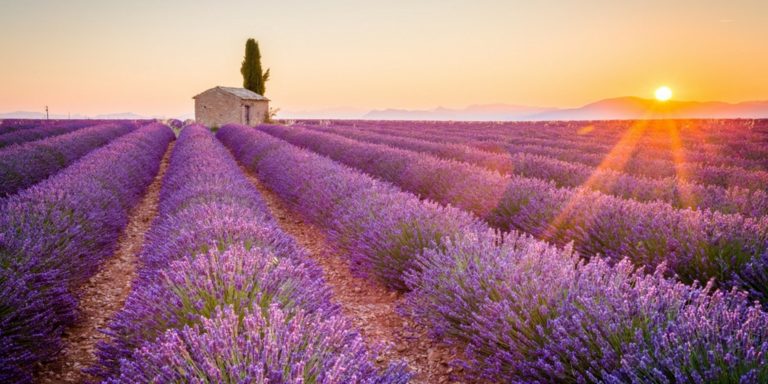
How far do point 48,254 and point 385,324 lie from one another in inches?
94.1

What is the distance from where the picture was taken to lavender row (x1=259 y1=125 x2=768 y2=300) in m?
2.81

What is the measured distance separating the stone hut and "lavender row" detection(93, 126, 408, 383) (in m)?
27.9

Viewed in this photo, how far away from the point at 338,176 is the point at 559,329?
14.2ft

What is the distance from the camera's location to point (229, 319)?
5.23 ft

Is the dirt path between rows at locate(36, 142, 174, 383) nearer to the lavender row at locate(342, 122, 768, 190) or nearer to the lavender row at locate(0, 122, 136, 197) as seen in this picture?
the lavender row at locate(0, 122, 136, 197)

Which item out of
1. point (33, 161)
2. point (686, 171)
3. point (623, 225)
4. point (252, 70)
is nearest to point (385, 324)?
point (623, 225)

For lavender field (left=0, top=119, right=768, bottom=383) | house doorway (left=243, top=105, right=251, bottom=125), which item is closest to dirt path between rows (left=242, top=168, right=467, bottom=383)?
lavender field (left=0, top=119, right=768, bottom=383)

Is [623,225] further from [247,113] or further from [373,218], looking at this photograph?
[247,113]

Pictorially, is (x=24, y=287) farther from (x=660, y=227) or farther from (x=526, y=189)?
(x=526, y=189)

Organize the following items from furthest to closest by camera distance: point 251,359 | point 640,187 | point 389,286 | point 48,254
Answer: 1. point 640,187
2. point 389,286
3. point 48,254
4. point 251,359

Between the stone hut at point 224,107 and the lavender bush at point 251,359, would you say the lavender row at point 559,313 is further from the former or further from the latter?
the stone hut at point 224,107

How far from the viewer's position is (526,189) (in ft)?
15.9

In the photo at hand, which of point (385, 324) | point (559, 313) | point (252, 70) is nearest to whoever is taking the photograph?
point (559, 313)

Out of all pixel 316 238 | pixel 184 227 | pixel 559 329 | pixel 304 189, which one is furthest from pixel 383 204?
pixel 559 329
